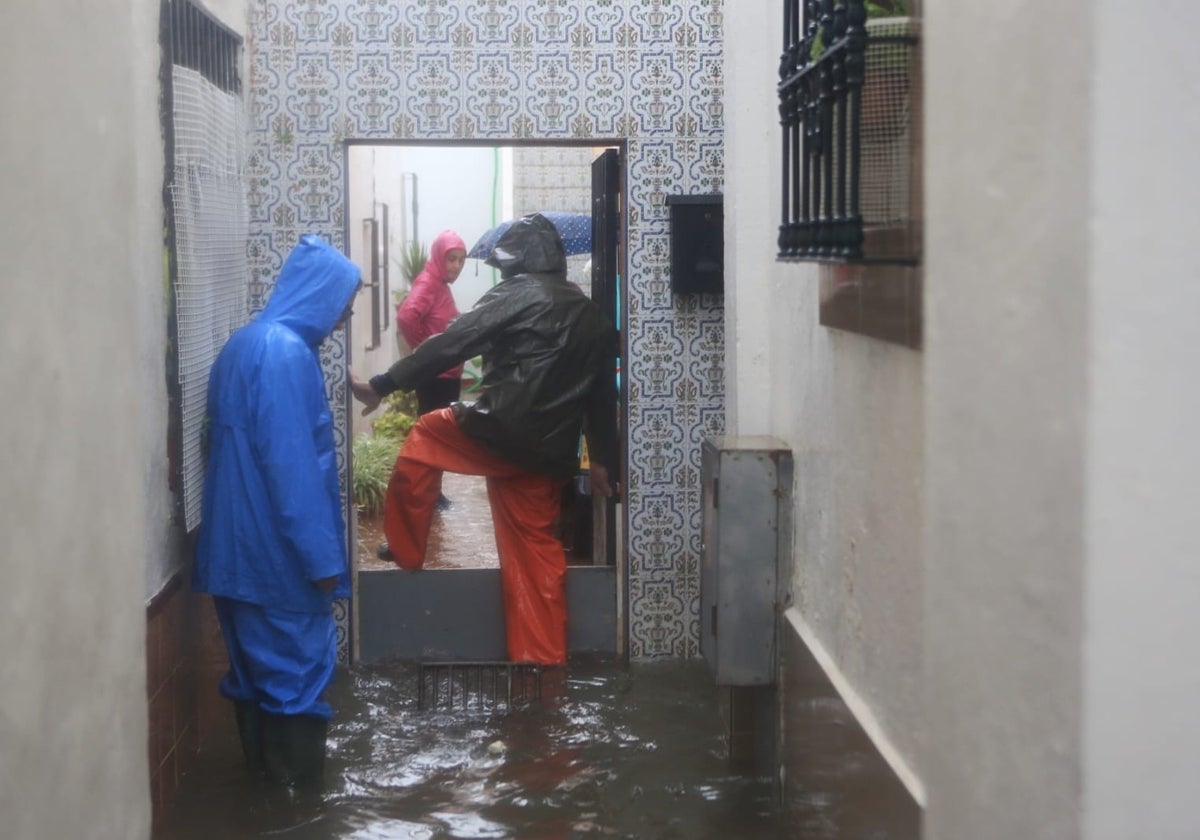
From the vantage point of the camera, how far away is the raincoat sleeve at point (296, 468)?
17.5 feet

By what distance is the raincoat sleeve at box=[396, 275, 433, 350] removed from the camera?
1094 centimetres

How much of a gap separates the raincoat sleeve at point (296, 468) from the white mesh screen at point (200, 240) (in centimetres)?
36

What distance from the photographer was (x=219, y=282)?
6340 mm

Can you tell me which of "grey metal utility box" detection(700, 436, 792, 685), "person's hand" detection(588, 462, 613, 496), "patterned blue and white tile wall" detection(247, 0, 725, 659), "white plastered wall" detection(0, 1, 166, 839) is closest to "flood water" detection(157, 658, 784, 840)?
"grey metal utility box" detection(700, 436, 792, 685)

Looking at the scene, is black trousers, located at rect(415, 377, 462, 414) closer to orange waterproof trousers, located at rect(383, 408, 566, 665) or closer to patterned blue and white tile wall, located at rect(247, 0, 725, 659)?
orange waterproof trousers, located at rect(383, 408, 566, 665)

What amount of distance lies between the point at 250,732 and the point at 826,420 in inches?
102

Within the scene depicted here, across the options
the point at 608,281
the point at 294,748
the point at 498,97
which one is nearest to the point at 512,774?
the point at 294,748

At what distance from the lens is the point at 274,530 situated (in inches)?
213

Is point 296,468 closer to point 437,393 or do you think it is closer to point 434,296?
point 437,393

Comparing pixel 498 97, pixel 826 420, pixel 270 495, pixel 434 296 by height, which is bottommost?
pixel 270 495

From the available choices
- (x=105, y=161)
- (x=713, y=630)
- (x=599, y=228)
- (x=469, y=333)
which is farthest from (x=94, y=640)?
(x=599, y=228)

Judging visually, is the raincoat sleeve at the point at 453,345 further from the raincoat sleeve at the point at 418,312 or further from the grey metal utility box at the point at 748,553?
the raincoat sleeve at the point at 418,312

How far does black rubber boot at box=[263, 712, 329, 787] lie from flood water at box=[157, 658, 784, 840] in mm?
78

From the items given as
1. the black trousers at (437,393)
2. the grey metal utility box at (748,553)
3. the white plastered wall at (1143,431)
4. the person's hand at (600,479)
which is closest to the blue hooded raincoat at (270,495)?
the grey metal utility box at (748,553)
